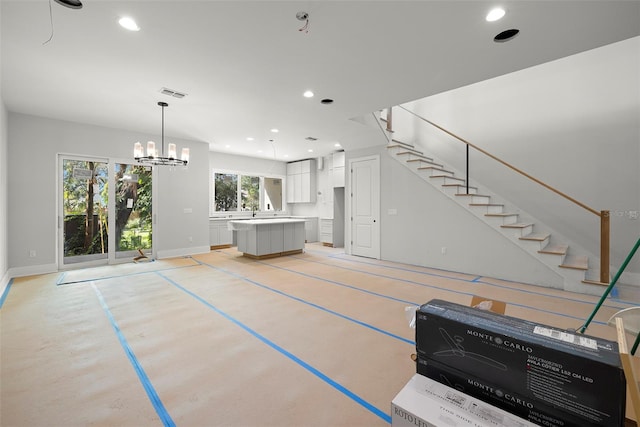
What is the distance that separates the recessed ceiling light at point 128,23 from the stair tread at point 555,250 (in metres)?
6.09

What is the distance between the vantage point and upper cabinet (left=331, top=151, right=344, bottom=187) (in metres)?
A: 8.53

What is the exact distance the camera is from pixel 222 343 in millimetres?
2600

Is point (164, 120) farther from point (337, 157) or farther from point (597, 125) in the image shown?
point (597, 125)

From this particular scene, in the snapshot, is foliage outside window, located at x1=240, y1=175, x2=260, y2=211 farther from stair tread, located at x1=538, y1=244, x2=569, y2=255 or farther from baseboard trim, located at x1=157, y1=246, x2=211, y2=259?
stair tread, located at x1=538, y1=244, x2=569, y2=255

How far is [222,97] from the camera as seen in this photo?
442cm

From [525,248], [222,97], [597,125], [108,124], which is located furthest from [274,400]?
[108,124]

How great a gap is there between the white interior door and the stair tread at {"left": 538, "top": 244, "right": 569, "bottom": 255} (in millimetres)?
3179

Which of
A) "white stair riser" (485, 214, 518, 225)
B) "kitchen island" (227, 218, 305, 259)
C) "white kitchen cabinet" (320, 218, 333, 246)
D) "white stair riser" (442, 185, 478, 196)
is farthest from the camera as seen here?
"white kitchen cabinet" (320, 218, 333, 246)

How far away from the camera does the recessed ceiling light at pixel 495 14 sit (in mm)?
2453

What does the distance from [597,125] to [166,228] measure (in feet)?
29.6

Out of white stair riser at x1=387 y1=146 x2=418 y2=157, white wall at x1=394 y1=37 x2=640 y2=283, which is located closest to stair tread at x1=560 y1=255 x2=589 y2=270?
white wall at x1=394 y1=37 x2=640 y2=283

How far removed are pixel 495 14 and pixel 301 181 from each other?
7993mm

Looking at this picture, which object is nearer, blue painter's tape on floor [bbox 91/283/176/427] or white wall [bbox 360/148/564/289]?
blue painter's tape on floor [bbox 91/283/176/427]

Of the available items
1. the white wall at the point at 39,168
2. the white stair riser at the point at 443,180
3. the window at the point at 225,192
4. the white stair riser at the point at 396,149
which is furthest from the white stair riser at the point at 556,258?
the white wall at the point at 39,168
